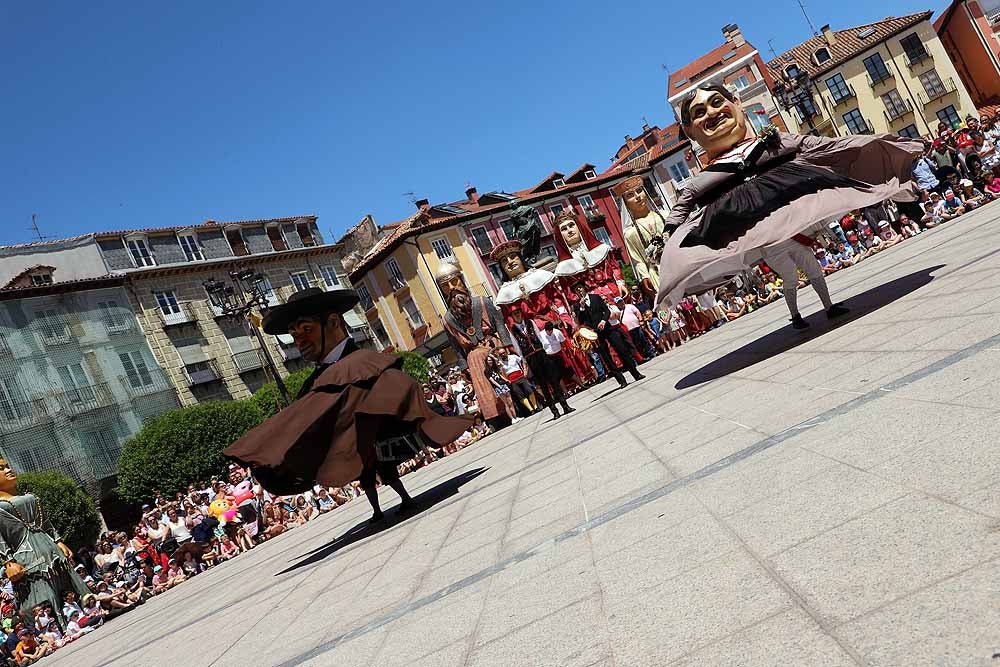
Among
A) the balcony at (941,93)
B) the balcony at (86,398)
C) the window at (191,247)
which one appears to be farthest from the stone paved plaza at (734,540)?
the balcony at (941,93)

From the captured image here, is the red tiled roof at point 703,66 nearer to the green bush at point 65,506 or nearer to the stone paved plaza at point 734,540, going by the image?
the green bush at point 65,506

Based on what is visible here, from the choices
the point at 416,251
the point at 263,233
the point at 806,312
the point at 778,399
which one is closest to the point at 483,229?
the point at 416,251

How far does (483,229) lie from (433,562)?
4845 cm

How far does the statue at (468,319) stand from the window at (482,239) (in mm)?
38853

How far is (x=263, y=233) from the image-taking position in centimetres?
5166

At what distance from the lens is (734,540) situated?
8.68ft

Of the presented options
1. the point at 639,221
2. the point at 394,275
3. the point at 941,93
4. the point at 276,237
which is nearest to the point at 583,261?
the point at 639,221

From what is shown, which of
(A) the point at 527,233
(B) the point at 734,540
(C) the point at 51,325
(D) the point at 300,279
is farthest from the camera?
(D) the point at 300,279

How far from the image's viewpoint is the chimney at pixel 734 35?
59.9 meters

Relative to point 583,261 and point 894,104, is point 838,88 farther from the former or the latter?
point 583,261

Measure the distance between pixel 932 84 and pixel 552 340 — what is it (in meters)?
52.4

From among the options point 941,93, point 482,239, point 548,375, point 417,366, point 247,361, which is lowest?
point 548,375

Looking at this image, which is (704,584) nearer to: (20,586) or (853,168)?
(853,168)

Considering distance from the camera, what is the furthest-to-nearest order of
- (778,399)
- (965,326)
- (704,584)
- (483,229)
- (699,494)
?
(483,229) → (778,399) → (965,326) → (699,494) → (704,584)
